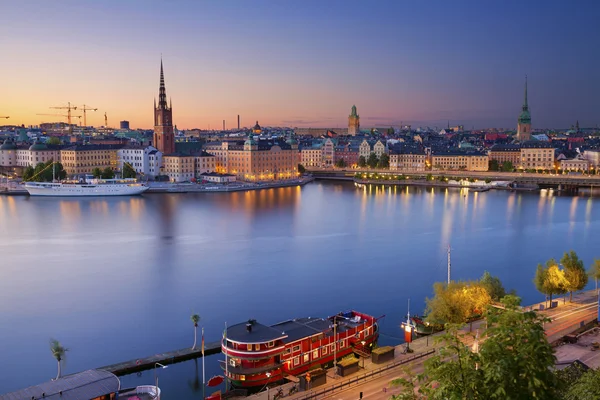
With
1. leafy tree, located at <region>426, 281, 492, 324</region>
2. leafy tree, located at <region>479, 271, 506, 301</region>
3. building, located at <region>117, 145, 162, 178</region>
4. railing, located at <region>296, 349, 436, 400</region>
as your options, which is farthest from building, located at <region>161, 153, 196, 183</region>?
railing, located at <region>296, 349, 436, 400</region>

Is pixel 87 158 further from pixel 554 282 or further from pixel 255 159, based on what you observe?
pixel 554 282

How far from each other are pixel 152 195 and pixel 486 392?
88.0 feet

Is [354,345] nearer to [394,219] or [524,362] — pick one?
[524,362]

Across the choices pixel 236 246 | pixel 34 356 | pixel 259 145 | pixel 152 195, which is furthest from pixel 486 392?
pixel 259 145

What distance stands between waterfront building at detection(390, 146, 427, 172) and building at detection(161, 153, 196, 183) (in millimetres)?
14642

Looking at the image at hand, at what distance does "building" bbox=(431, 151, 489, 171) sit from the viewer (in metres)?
40.8

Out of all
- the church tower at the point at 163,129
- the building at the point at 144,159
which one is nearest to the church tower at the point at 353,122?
the church tower at the point at 163,129

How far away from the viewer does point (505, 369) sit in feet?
10.3

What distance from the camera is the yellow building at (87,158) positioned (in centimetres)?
3328

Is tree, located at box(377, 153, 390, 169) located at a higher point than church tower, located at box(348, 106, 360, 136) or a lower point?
lower

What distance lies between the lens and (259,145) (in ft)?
118

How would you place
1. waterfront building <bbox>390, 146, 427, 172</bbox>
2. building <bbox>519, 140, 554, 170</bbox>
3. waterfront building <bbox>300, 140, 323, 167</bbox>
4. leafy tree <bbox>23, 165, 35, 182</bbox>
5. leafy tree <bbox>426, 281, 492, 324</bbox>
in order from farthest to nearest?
waterfront building <bbox>300, 140, 323, 167</bbox> → waterfront building <bbox>390, 146, 427, 172</bbox> → building <bbox>519, 140, 554, 170</bbox> → leafy tree <bbox>23, 165, 35, 182</bbox> → leafy tree <bbox>426, 281, 492, 324</bbox>

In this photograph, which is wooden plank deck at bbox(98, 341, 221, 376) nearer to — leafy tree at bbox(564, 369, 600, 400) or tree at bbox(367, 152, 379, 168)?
leafy tree at bbox(564, 369, 600, 400)

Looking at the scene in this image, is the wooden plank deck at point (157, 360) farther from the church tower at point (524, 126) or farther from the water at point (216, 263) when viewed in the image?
the church tower at point (524, 126)
